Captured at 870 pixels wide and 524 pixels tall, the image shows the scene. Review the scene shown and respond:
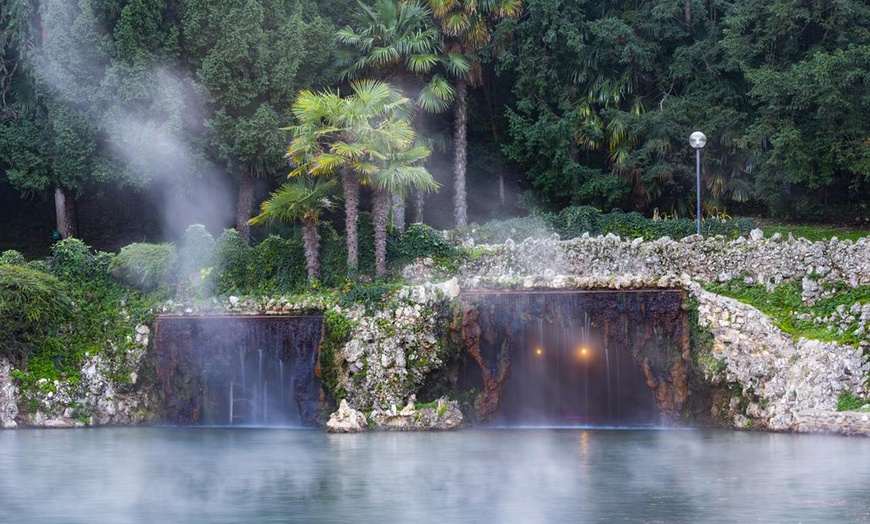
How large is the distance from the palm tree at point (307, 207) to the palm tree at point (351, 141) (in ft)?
1.54

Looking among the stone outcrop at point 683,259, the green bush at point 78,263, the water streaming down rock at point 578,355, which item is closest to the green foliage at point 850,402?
the stone outcrop at point 683,259

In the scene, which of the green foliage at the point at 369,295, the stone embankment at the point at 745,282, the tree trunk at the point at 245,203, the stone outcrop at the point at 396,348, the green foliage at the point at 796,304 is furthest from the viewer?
the tree trunk at the point at 245,203

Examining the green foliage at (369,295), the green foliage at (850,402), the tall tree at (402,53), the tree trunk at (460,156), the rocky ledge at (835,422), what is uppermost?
the tall tree at (402,53)

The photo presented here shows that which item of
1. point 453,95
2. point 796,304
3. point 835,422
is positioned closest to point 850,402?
point 835,422

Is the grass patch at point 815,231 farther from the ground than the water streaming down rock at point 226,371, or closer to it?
farther from the ground

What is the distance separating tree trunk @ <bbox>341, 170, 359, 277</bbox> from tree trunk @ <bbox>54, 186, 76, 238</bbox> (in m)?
12.7

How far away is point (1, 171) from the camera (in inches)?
1902

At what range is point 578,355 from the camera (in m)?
35.1

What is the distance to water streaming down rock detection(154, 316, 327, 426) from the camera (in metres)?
36.5

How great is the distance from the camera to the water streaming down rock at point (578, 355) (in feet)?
112

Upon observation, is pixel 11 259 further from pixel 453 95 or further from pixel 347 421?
pixel 453 95

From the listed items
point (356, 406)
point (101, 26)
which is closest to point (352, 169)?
point (356, 406)

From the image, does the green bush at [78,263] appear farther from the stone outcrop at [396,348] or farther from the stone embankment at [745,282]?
the stone embankment at [745,282]

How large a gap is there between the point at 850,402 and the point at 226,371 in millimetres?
15576
